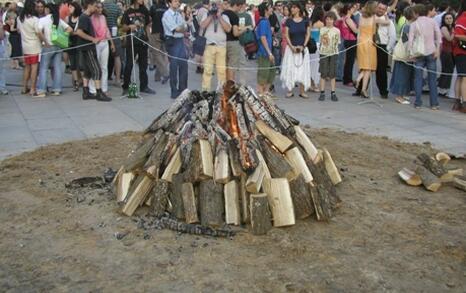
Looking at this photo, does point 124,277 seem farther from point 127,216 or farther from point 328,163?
point 328,163

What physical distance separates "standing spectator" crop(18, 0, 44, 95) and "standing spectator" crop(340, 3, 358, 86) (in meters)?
6.74

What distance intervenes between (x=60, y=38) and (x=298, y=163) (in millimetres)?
A: 7788

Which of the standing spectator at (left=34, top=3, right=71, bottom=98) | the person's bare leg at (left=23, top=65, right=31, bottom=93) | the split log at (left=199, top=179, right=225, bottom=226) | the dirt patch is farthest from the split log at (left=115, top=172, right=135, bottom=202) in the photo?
the person's bare leg at (left=23, top=65, right=31, bottom=93)

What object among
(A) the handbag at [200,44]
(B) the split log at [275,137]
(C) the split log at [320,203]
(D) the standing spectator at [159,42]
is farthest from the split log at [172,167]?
(D) the standing spectator at [159,42]

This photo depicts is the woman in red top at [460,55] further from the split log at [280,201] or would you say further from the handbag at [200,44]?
the split log at [280,201]

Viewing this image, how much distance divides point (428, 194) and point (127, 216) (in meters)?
3.21

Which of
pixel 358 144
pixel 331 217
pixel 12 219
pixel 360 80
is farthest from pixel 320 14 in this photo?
pixel 12 219

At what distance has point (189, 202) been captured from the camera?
16.5 feet

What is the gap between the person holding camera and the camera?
1085cm

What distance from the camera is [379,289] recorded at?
157 inches

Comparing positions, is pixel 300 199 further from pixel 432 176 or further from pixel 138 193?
pixel 432 176

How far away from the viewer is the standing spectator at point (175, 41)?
436 inches

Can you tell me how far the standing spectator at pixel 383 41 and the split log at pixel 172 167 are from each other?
743 cm

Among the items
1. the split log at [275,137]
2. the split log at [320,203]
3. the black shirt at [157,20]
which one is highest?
the black shirt at [157,20]
